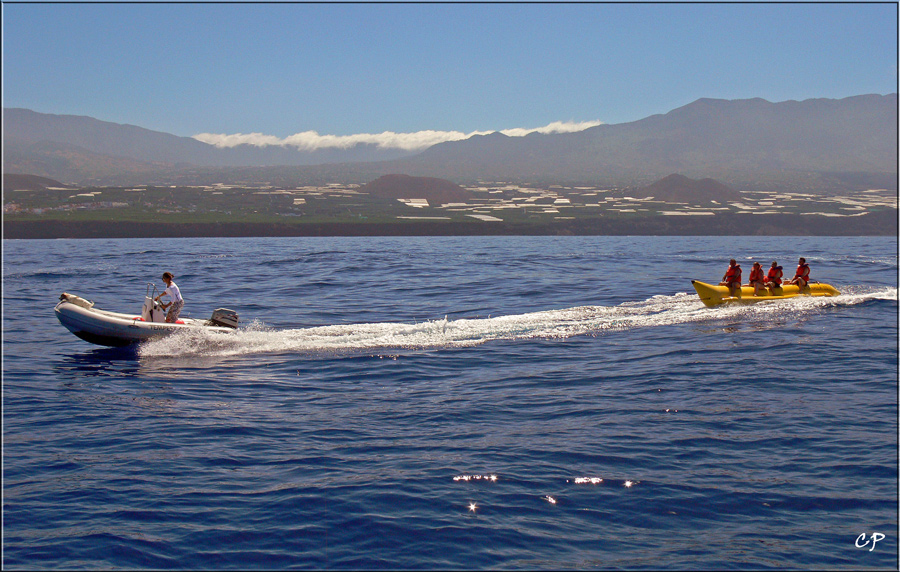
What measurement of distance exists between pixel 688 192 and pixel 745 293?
155 meters

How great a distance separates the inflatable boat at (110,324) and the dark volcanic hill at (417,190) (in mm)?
149703

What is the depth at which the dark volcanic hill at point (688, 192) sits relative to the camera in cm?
16850

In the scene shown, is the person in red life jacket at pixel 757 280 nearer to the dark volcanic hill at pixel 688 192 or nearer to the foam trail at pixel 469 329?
the foam trail at pixel 469 329

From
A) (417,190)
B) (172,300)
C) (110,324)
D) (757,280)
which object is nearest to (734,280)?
(757,280)

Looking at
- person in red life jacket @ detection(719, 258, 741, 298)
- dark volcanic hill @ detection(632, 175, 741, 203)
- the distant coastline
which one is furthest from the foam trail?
dark volcanic hill @ detection(632, 175, 741, 203)

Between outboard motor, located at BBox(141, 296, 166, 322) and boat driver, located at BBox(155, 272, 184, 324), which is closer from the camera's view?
outboard motor, located at BBox(141, 296, 166, 322)

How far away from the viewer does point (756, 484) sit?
1081 cm

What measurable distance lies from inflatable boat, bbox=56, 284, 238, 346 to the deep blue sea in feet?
2.44

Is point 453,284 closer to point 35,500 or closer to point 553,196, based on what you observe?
point 35,500

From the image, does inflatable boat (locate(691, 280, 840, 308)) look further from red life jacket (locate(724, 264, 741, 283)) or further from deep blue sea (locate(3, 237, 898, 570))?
deep blue sea (locate(3, 237, 898, 570))

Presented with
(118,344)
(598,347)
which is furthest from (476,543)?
(118,344)

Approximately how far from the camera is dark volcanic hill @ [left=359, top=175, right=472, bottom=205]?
586 feet

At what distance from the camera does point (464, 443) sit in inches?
506

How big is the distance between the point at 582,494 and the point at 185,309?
26908 millimetres
